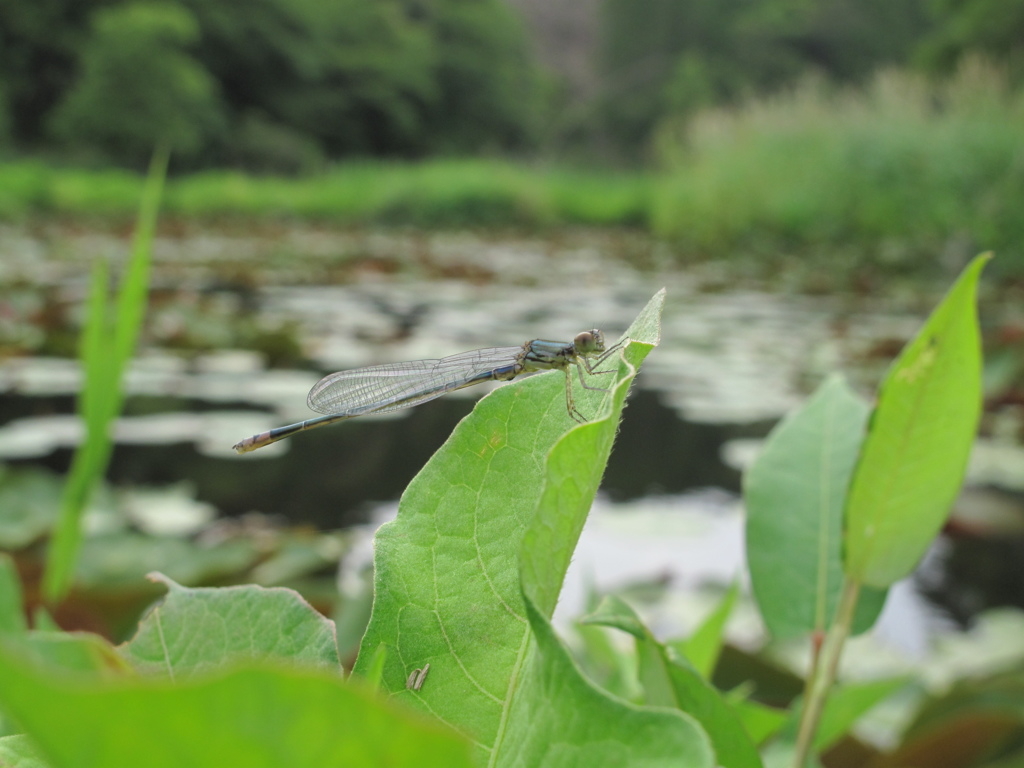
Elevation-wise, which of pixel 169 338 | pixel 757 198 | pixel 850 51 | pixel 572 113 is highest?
pixel 850 51

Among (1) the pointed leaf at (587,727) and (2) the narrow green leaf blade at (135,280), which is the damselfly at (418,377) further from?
(1) the pointed leaf at (587,727)

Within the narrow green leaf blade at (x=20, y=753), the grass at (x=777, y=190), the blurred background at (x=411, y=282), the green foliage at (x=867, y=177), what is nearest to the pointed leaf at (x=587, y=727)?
the narrow green leaf blade at (x=20, y=753)

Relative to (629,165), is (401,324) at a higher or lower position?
lower

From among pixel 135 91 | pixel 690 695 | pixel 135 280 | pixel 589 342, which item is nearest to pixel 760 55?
pixel 135 91

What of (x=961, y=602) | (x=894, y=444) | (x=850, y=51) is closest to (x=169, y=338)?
(x=961, y=602)

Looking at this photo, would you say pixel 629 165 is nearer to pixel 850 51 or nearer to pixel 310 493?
pixel 850 51
